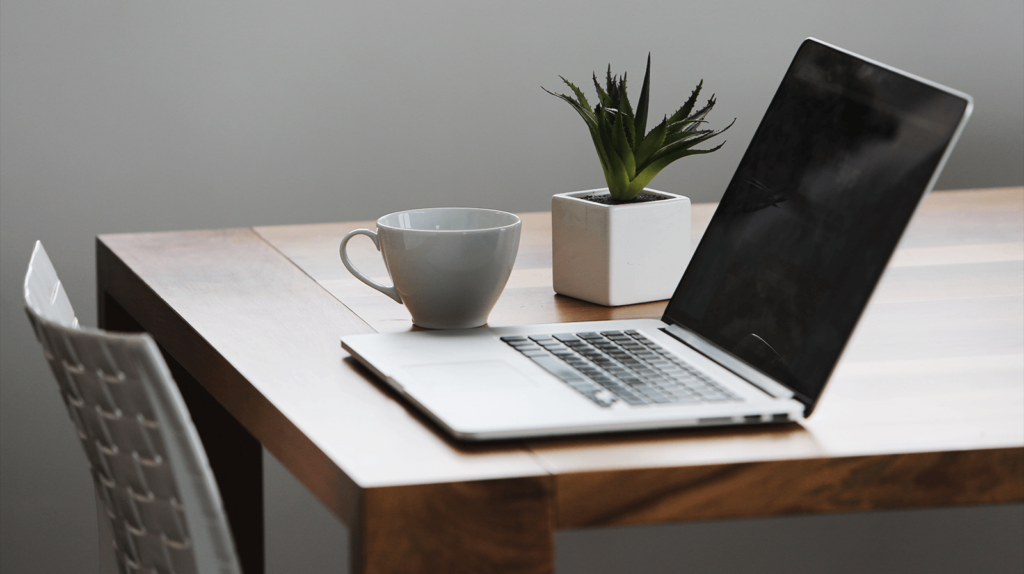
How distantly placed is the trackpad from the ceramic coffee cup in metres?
0.13

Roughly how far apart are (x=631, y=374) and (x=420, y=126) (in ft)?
4.91

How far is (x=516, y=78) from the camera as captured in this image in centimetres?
213

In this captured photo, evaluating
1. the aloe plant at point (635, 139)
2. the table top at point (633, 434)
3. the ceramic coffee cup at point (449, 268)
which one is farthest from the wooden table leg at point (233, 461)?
the aloe plant at point (635, 139)

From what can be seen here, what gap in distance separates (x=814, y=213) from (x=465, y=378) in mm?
268

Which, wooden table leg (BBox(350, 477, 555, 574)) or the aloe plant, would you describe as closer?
wooden table leg (BBox(350, 477, 555, 574))

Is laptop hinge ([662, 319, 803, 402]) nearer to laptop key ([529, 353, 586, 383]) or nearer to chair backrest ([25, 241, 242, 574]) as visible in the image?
laptop key ([529, 353, 586, 383])

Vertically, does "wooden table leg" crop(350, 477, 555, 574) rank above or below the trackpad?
below

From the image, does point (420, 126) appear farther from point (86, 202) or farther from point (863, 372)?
point (863, 372)

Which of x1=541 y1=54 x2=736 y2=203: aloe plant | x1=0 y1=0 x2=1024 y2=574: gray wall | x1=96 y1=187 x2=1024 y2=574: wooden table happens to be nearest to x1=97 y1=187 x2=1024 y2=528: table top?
x1=96 y1=187 x2=1024 y2=574: wooden table

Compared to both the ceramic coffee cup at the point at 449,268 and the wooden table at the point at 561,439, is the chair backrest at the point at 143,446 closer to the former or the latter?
the wooden table at the point at 561,439

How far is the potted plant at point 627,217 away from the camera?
926mm

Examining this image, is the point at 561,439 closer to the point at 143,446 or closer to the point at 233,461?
the point at 143,446

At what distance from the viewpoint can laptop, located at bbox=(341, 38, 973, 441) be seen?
0.62 meters

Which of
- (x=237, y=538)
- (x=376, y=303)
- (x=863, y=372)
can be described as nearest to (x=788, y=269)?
(x=863, y=372)
